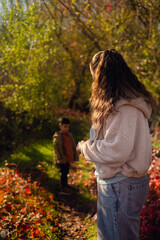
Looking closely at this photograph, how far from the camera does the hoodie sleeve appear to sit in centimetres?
165

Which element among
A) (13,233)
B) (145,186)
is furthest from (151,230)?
(13,233)

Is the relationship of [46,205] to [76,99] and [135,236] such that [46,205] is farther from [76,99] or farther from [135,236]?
[76,99]

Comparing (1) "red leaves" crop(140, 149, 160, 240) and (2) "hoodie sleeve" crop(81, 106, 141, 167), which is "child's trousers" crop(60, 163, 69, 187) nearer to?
(1) "red leaves" crop(140, 149, 160, 240)

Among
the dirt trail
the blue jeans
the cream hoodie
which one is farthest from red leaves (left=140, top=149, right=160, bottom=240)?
the cream hoodie

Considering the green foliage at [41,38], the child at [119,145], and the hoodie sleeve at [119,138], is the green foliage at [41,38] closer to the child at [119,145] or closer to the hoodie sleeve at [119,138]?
the child at [119,145]

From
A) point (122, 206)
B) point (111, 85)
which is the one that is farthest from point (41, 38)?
point (122, 206)

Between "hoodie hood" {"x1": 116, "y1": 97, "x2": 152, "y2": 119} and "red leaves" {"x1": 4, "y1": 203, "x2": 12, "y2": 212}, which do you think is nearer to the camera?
"hoodie hood" {"x1": 116, "y1": 97, "x2": 152, "y2": 119}

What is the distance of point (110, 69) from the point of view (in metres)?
1.76

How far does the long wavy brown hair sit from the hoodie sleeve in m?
0.09

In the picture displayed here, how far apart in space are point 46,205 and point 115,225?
2.34 meters

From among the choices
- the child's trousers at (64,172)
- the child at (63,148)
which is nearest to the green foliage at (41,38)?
the child at (63,148)

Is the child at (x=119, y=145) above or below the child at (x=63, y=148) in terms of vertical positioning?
above

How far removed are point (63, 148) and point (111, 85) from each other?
9.97 feet

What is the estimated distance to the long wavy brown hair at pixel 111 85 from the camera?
172 centimetres
